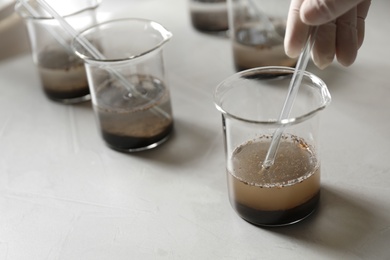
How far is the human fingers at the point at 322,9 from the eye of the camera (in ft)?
3.25

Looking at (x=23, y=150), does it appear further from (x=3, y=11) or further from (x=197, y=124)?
(x=3, y=11)

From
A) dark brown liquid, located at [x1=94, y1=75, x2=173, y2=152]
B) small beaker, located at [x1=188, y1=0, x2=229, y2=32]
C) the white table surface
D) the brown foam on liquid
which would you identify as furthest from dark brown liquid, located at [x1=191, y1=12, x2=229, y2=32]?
the brown foam on liquid

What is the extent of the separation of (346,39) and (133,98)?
454 millimetres

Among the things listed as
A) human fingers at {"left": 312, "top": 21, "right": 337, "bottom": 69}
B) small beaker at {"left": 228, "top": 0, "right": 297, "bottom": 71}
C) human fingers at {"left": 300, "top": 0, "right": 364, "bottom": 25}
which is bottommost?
small beaker at {"left": 228, "top": 0, "right": 297, "bottom": 71}

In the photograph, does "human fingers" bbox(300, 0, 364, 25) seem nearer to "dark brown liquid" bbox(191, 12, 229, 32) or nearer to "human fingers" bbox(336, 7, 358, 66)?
"human fingers" bbox(336, 7, 358, 66)

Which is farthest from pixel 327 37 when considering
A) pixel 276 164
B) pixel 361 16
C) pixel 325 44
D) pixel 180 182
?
pixel 180 182

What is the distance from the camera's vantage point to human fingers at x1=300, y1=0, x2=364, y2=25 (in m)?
0.99

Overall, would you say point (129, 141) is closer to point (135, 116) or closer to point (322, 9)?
point (135, 116)

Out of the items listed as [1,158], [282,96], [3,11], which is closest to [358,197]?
[282,96]

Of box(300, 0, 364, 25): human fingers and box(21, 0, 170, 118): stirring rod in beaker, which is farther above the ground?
box(300, 0, 364, 25): human fingers

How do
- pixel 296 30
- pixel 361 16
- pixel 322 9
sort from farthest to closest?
pixel 361 16, pixel 296 30, pixel 322 9

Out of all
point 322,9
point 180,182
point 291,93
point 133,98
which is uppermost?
point 322,9

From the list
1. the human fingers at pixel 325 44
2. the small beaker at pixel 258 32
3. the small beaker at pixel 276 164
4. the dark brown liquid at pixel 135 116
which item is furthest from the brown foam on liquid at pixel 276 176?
the small beaker at pixel 258 32

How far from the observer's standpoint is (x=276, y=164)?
42.4 inches
